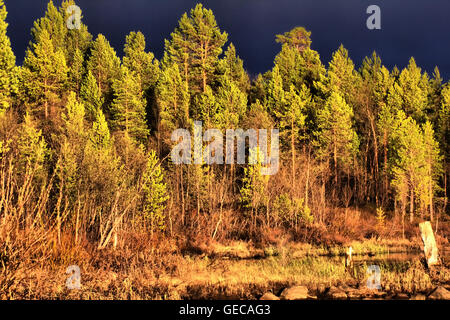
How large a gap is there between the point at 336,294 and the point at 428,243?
388cm

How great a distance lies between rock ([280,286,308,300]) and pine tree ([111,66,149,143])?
30.1 m

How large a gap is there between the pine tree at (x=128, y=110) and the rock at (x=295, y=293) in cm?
3013

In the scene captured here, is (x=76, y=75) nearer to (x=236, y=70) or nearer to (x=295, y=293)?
(x=236, y=70)

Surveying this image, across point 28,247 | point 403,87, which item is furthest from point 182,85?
point 28,247

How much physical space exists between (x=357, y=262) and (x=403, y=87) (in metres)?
30.7

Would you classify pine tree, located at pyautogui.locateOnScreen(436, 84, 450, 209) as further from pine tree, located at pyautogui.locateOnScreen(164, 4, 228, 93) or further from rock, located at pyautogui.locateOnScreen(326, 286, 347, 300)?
rock, located at pyautogui.locateOnScreen(326, 286, 347, 300)

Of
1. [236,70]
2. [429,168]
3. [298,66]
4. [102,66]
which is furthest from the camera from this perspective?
[236,70]

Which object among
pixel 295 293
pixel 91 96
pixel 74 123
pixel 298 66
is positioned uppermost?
pixel 298 66

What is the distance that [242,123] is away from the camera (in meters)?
34.6

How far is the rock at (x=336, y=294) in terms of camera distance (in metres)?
8.30

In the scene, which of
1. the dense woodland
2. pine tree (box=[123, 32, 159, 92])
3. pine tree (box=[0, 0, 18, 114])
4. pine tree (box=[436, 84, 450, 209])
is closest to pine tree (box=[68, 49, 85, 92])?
the dense woodland

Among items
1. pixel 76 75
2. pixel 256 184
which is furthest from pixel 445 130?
pixel 76 75
